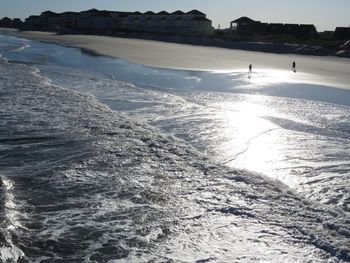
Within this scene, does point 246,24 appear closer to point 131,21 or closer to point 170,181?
point 131,21

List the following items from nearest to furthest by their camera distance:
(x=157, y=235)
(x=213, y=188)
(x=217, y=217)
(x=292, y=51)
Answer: (x=157, y=235) → (x=217, y=217) → (x=213, y=188) → (x=292, y=51)

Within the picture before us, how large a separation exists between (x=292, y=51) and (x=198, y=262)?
48.9 meters

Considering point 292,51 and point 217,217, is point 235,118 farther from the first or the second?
point 292,51

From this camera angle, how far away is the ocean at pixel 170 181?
473 centimetres

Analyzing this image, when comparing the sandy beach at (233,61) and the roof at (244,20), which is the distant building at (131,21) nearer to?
the roof at (244,20)

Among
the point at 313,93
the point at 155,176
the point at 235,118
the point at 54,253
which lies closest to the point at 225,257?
the point at 54,253

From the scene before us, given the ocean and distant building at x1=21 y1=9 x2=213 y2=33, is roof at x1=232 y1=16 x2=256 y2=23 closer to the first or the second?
distant building at x1=21 y1=9 x2=213 y2=33

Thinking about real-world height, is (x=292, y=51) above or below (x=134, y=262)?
above

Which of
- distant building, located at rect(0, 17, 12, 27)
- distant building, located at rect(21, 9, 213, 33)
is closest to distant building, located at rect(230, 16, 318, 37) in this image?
distant building, located at rect(21, 9, 213, 33)

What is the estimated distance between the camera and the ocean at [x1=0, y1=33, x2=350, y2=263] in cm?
473

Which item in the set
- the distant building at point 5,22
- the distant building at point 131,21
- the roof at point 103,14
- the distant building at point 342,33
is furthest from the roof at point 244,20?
the distant building at point 5,22

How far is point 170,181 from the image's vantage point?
656cm

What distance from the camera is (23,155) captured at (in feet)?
24.3

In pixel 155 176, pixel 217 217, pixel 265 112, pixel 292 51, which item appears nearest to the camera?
pixel 217 217
